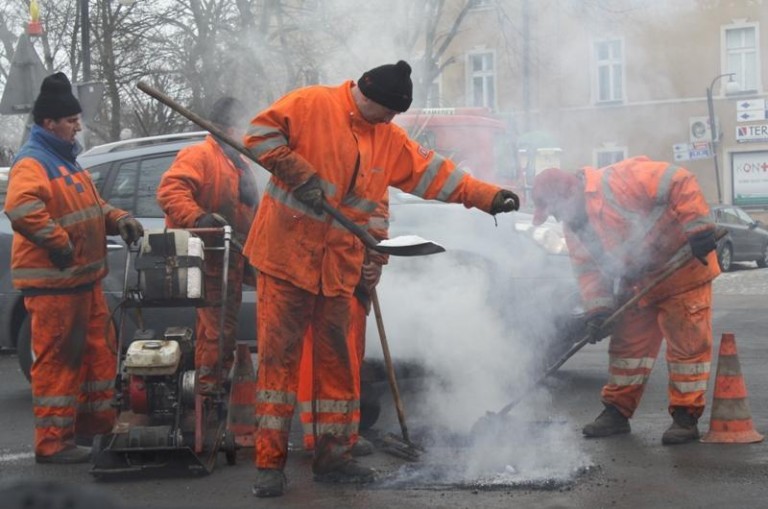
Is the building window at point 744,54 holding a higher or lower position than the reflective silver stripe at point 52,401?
higher

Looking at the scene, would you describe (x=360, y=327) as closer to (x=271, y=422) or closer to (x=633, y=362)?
(x=271, y=422)

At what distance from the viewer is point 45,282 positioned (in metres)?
5.38

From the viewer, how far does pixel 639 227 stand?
562cm

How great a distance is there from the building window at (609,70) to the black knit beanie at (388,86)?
4.28m

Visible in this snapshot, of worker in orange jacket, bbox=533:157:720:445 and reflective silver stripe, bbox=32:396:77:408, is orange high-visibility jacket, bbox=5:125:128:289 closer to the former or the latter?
reflective silver stripe, bbox=32:396:77:408

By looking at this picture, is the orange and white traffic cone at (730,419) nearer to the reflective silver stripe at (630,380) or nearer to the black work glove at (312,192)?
the reflective silver stripe at (630,380)

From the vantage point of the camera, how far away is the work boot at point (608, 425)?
5.59m

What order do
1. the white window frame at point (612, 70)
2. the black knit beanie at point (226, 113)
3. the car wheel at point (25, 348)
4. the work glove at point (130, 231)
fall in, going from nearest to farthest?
the work glove at point (130, 231), the black knit beanie at point (226, 113), the car wheel at point (25, 348), the white window frame at point (612, 70)

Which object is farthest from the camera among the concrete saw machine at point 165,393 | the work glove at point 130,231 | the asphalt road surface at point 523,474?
the work glove at point 130,231

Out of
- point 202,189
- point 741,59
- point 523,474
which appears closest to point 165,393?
point 202,189

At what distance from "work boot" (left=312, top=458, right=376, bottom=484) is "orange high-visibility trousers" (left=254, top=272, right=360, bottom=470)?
58 mm

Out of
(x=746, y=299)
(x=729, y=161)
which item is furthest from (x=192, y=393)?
(x=746, y=299)

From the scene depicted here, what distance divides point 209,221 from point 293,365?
1425mm

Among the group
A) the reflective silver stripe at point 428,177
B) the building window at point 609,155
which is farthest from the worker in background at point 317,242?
the building window at point 609,155
